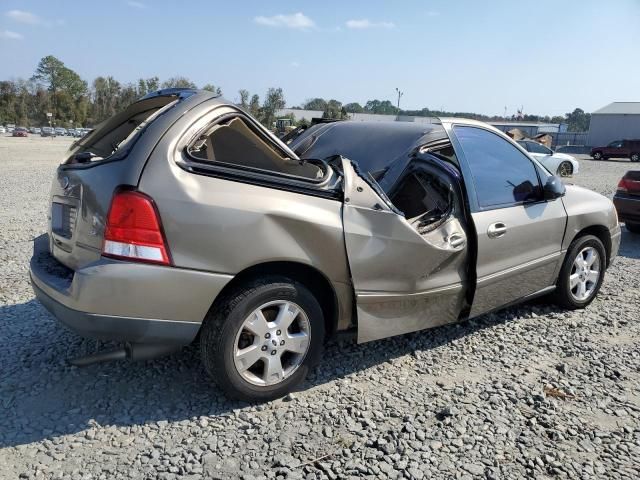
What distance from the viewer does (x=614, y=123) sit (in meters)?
59.9

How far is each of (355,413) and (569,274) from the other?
9.05ft

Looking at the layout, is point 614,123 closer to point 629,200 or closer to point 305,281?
point 629,200

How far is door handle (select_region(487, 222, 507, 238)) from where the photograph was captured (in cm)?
385

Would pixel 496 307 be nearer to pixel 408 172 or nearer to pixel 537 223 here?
pixel 537 223

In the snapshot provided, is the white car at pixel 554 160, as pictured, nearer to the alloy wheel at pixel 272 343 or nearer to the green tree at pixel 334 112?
the green tree at pixel 334 112

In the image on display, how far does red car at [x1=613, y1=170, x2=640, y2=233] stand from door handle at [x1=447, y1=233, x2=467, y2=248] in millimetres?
6356

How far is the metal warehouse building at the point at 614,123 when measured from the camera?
58.3 m

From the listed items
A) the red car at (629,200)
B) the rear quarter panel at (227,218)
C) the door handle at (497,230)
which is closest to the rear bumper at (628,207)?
the red car at (629,200)

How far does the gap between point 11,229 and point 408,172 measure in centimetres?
660

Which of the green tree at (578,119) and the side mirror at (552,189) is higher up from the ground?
the green tree at (578,119)

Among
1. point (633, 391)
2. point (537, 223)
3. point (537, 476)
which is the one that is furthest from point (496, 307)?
point (537, 476)

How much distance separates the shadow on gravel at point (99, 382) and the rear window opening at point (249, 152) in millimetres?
1396

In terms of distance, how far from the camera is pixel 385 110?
12681 cm

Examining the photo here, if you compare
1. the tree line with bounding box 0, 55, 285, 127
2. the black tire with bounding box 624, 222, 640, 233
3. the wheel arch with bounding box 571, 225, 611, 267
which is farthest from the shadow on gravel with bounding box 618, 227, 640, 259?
the tree line with bounding box 0, 55, 285, 127
